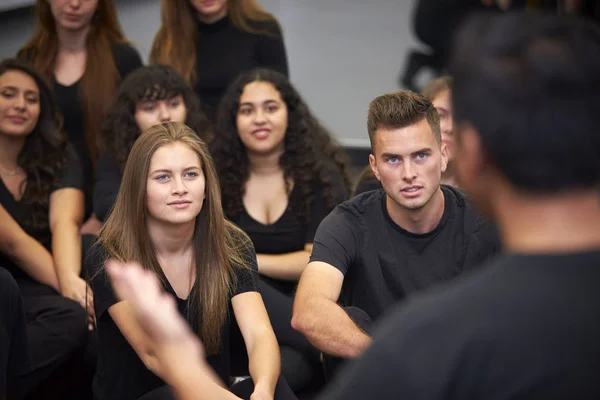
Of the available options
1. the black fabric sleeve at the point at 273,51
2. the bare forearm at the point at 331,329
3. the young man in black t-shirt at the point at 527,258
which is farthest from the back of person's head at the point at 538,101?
the black fabric sleeve at the point at 273,51

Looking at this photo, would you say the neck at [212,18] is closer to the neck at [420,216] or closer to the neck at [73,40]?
the neck at [73,40]

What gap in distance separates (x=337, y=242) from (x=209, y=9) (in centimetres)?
119

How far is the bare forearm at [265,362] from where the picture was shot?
71.4 inches

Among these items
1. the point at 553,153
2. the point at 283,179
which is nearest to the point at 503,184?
the point at 553,153

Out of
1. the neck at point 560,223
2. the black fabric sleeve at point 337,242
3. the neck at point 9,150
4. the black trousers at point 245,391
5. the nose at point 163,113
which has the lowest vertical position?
the black trousers at point 245,391

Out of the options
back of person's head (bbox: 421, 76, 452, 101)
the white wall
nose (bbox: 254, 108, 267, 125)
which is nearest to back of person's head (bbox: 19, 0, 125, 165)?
nose (bbox: 254, 108, 267, 125)

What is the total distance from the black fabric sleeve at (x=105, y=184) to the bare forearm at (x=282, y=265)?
0.47 meters

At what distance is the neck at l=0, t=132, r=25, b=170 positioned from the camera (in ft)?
8.61

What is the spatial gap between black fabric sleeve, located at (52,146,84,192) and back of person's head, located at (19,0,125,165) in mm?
86

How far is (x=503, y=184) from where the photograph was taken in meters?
0.78

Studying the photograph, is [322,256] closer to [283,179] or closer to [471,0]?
[283,179]

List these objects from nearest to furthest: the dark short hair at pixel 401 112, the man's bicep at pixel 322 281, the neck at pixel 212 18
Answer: the man's bicep at pixel 322 281 < the dark short hair at pixel 401 112 < the neck at pixel 212 18

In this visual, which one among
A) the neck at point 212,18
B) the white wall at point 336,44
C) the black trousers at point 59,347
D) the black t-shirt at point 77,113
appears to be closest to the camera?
the black trousers at point 59,347

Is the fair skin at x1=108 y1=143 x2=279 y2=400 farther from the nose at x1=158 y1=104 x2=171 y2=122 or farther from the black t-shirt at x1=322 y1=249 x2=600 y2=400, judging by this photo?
the black t-shirt at x1=322 y1=249 x2=600 y2=400
